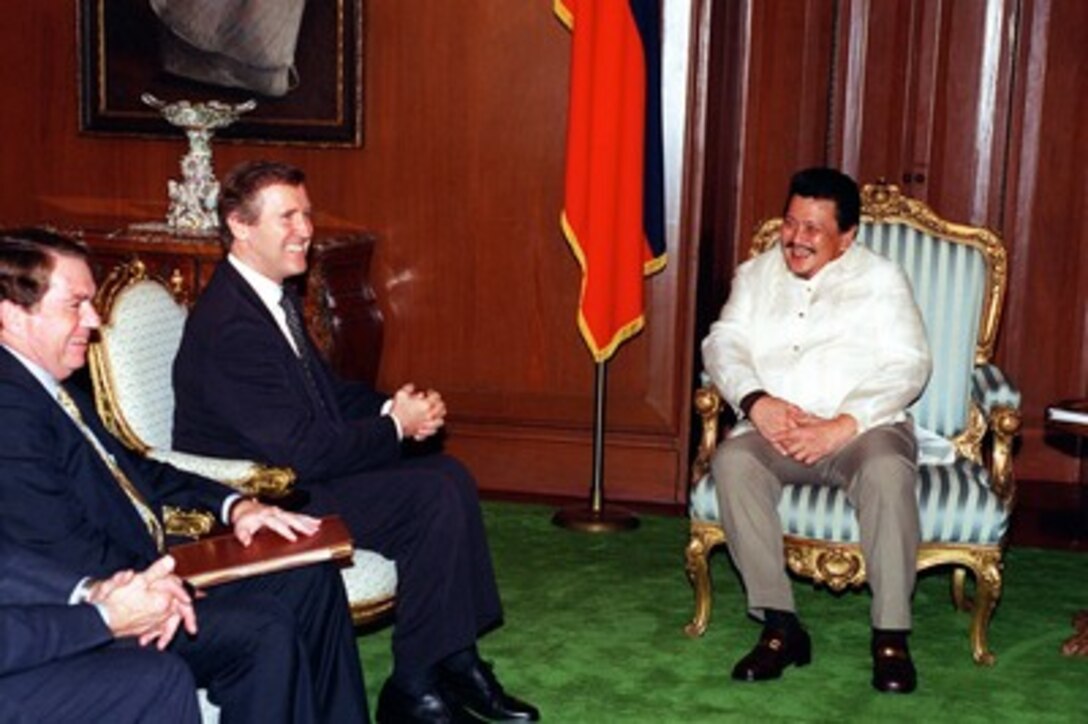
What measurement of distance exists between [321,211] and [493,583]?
8.64ft

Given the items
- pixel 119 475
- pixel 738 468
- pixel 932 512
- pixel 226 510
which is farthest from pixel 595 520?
pixel 119 475

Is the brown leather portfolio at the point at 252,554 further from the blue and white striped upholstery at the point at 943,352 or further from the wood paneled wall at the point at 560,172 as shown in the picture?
the wood paneled wall at the point at 560,172

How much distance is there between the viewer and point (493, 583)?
4137 mm

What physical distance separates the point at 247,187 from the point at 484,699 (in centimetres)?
131

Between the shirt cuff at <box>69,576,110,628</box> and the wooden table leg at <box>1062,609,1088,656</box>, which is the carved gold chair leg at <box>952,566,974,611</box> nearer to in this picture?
the wooden table leg at <box>1062,609,1088,656</box>

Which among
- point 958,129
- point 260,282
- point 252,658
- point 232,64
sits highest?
point 232,64

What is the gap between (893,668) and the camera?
4.34 m

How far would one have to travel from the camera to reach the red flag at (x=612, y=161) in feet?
18.7

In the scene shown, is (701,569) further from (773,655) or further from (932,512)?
(932,512)

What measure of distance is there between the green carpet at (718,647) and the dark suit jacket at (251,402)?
698mm

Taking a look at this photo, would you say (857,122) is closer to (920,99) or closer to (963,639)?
(920,99)

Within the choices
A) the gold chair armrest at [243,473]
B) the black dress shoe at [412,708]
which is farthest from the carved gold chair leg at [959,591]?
the gold chair armrest at [243,473]

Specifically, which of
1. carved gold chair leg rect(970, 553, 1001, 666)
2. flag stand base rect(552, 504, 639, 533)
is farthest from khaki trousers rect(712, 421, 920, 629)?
flag stand base rect(552, 504, 639, 533)

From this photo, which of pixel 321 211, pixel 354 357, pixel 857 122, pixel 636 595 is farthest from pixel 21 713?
pixel 857 122
